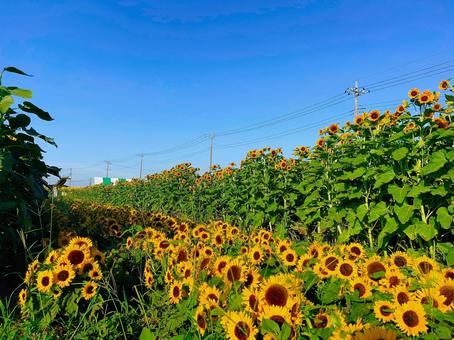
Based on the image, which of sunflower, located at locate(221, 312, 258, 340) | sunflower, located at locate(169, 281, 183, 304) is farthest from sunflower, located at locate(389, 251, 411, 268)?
sunflower, located at locate(169, 281, 183, 304)

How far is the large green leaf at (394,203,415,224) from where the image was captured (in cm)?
436

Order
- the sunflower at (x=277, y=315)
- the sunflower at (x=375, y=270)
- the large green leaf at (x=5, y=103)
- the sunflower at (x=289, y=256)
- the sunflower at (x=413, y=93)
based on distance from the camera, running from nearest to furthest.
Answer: the sunflower at (x=277, y=315), the sunflower at (x=375, y=270), the sunflower at (x=289, y=256), the large green leaf at (x=5, y=103), the sunflower at (x=413, y=93)

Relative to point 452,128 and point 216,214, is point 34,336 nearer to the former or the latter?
point 452,128

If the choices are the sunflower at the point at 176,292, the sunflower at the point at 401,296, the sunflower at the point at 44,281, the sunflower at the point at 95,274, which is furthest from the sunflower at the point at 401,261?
the sunflower at the point at 44,281

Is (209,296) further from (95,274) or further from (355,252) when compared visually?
(355,252)

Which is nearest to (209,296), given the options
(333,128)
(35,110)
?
(35,110)

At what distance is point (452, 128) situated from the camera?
4.35 metres

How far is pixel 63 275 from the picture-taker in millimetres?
2355

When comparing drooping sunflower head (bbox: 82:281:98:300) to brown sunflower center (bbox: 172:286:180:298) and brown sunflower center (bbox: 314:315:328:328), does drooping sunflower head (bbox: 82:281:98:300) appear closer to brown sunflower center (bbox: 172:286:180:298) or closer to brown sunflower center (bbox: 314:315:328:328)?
brown sunflower center (bbox: 172:286:180:298)

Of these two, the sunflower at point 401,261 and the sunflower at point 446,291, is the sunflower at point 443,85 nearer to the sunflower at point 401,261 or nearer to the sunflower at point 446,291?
the sunflower at point 401,261

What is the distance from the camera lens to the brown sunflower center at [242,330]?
1.56 m

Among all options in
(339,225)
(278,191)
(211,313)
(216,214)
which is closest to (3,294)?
(211,313)

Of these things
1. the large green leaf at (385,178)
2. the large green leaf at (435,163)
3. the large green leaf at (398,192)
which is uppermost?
the large green leaf at (435,163)

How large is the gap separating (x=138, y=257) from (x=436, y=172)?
337 centimetres
